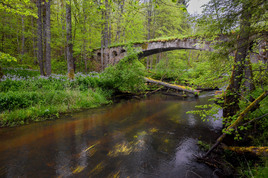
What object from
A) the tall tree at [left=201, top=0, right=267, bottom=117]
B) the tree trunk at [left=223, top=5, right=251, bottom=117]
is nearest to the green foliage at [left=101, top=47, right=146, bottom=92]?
the tree trunk at [left=223, top=5, right=251, bottom=117]

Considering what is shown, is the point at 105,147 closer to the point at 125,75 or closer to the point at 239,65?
the point at 239,65

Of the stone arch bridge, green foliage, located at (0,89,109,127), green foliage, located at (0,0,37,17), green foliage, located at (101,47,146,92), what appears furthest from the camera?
the stone arch bridge

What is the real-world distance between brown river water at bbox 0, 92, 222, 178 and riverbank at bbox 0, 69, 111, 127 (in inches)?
22.2

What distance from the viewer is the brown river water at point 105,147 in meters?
3.10

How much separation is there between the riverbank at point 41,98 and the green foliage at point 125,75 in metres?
1.31

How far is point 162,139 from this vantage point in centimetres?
464

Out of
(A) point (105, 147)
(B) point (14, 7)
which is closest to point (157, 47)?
(B) point (14, 7)

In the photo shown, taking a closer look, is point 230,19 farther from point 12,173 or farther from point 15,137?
point 15,137

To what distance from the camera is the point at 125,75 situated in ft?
33.0

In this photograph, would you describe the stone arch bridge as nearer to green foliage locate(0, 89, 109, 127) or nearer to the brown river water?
green foliage locate(0, 89, 109, 127)

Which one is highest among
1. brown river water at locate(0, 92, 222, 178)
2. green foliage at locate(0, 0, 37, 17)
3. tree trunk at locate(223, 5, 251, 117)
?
green foliage at locate(0, 0, 37, 17)

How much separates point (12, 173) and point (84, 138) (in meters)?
1.89

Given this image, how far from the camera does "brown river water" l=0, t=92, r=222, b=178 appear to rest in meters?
3.10

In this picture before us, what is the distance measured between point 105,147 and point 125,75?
655 cm
